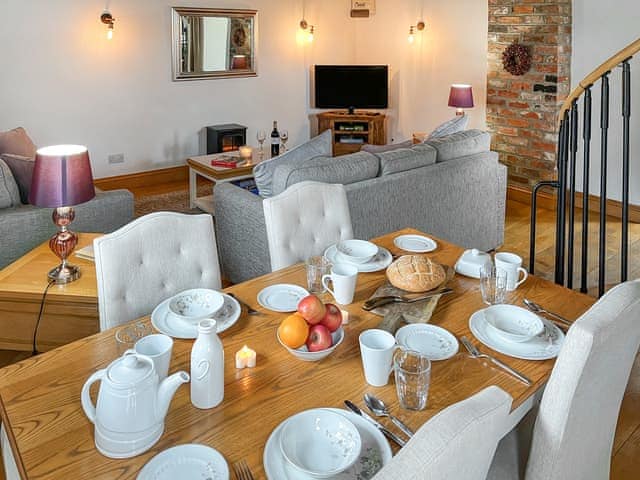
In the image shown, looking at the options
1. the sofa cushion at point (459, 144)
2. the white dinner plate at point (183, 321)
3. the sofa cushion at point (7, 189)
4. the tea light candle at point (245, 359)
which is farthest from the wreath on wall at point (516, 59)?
the tea light candle at point (245, 359)

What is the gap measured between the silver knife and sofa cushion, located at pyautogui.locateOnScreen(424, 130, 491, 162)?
2720 mm

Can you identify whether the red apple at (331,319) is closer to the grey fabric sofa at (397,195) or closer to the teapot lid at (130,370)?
the teapot lid at (130,370)

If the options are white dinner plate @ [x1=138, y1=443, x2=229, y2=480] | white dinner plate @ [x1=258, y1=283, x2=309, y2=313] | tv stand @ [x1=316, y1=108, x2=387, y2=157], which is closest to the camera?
white dinner plate @ [x1=138, y1=443, x2=229, y2=480]

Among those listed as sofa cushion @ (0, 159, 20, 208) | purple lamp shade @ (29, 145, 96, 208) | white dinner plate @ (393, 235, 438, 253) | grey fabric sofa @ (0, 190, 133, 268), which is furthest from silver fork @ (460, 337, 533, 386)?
sofa cushion @ (0, 159, 20, 208)

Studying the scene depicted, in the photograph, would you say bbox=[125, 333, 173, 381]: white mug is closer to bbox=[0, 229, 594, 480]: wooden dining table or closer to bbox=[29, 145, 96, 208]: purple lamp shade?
bbox=[0, 229, 594, 480]: wooden dining table

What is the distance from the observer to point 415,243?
230cm

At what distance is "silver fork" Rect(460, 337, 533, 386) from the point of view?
1421 mm

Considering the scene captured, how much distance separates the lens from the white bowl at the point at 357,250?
2.08 m

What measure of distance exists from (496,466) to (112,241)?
4.15 ft

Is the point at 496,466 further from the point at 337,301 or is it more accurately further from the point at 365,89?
the point at 365,89

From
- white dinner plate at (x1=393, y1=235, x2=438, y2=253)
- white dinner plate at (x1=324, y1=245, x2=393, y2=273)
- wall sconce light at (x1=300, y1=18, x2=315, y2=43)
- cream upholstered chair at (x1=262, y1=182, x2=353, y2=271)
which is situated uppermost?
wall sconce light at (x1=300, y1=18, x2=315, y2=43)

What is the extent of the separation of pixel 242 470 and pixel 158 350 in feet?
1.23

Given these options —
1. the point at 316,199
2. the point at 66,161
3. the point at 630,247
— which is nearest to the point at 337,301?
the point at 316,199

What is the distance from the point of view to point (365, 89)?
6961 mm
